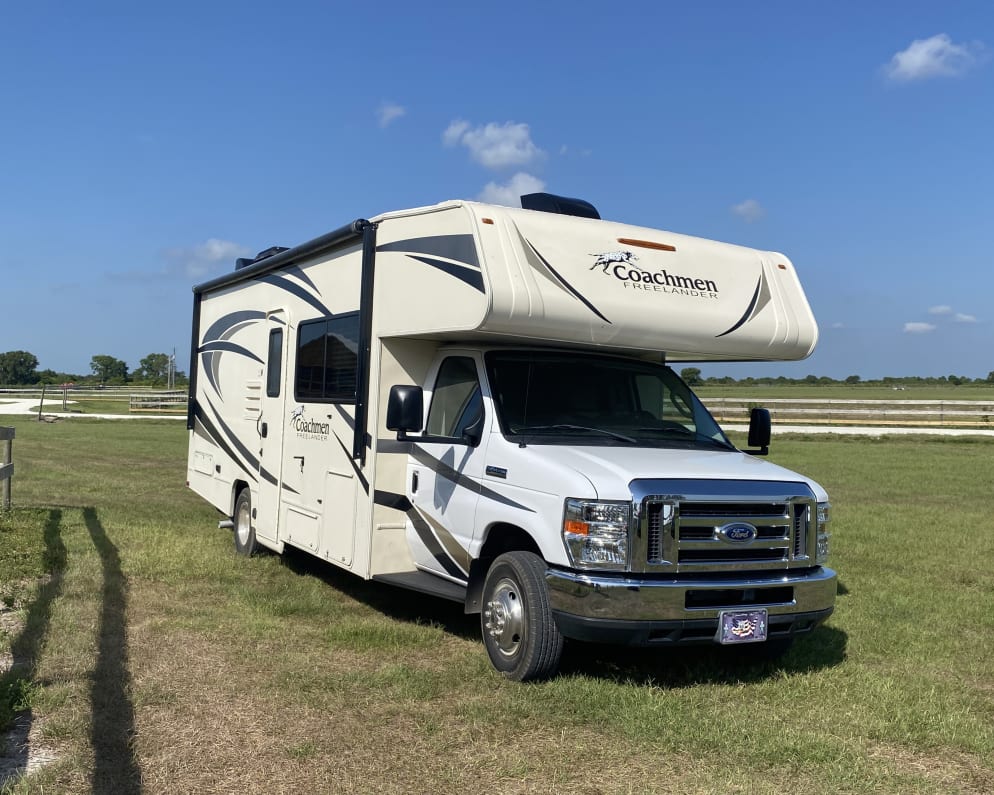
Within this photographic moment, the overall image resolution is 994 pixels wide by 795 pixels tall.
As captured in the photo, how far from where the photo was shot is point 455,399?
21.8 ft

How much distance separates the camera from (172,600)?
24.9 ft

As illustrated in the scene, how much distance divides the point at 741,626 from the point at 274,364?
529 centimetres

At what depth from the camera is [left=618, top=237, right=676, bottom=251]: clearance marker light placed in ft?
21.4

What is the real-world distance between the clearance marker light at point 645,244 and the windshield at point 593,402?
0.84 metres

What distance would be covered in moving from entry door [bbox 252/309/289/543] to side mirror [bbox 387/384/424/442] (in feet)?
8.57

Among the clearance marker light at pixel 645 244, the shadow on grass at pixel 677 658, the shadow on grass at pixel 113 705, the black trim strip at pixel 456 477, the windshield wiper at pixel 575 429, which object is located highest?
the clearance marker light at pixel 645 244

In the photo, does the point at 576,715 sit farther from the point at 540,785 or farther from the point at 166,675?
the point at 166,675

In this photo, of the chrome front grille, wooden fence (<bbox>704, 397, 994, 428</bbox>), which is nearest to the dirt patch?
the chrome front grille

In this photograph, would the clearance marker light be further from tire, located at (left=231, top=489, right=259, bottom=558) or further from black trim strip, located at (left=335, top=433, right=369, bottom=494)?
tire, located at (left=231, top=489, right=259, bottom=558)

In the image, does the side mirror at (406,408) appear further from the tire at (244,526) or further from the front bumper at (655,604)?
the tire at (244,526)

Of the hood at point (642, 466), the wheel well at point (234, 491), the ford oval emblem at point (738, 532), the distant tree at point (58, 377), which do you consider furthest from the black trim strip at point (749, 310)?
the distant tree at point (58, 377)

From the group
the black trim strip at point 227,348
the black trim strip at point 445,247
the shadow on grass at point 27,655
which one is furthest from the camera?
the black trim strip at point 227,348

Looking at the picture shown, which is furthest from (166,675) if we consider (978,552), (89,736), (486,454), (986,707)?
(978,552)

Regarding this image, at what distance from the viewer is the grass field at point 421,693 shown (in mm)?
4406
